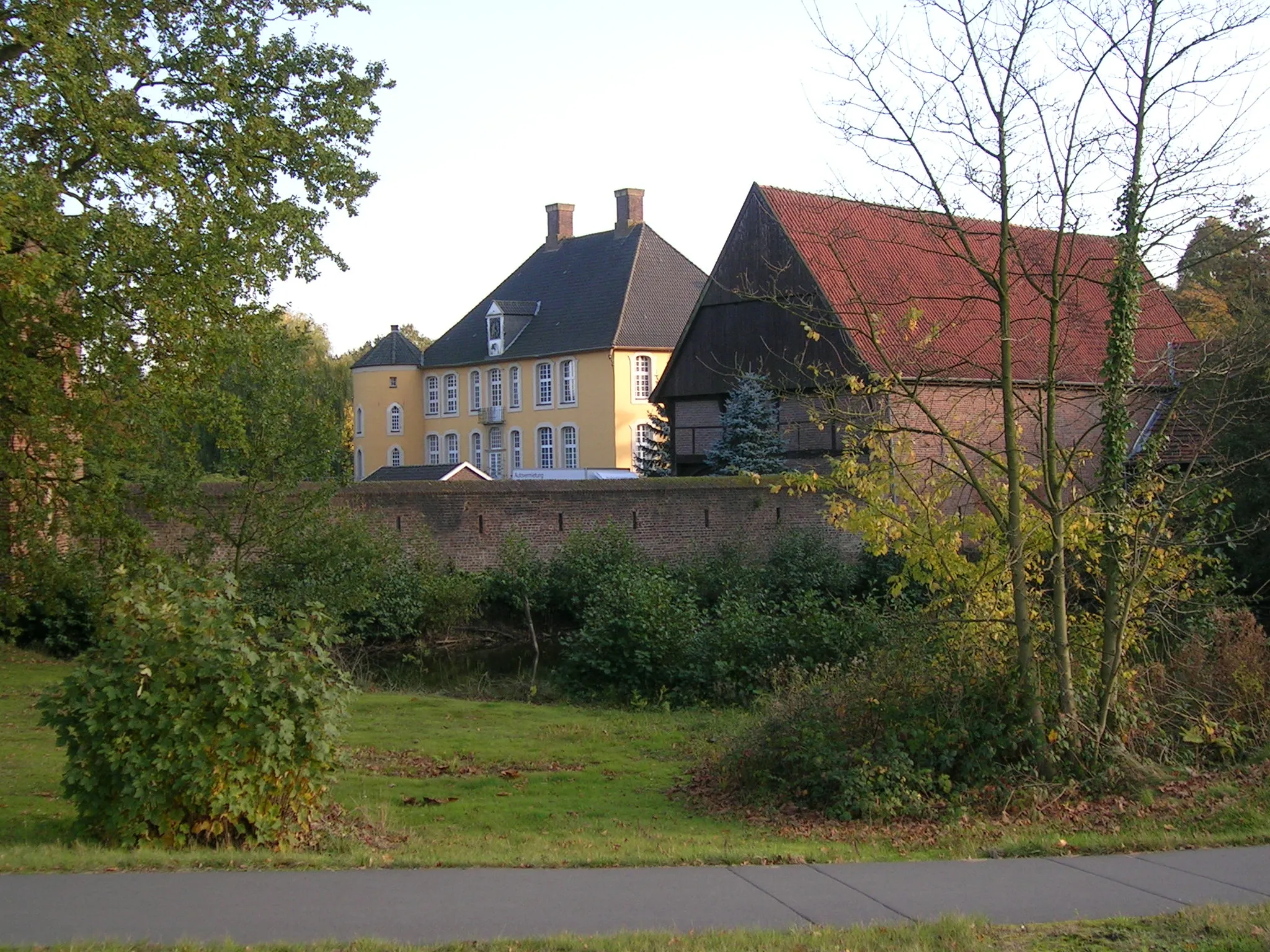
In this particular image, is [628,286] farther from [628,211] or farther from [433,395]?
[433,395]

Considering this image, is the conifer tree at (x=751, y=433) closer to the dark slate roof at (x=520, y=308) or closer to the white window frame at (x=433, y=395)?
the dark slate roof at (x=520, y=308)

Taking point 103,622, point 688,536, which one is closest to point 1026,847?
point 103,622

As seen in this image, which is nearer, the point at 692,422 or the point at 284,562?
the point at 284,562

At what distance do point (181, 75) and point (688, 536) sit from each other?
16.7 metres

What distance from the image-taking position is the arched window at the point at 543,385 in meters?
54.5

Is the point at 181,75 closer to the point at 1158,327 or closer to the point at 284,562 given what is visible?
the point at 284,562

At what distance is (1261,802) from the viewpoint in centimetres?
867

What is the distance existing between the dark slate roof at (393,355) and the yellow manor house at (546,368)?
7 centimetres

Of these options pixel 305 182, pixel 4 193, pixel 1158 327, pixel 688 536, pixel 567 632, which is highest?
pixel 305 182

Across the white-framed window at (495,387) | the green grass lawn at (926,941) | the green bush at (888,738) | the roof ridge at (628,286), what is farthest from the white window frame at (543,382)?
the green grass lawn at (926,941)

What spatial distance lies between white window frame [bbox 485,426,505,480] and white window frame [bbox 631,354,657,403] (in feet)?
27.4

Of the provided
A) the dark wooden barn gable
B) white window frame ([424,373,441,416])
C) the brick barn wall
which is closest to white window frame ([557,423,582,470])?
white window frame ([424,373,441,416])

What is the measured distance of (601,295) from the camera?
175 feet

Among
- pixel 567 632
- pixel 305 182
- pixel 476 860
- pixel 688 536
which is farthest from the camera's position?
pixel 688 536
